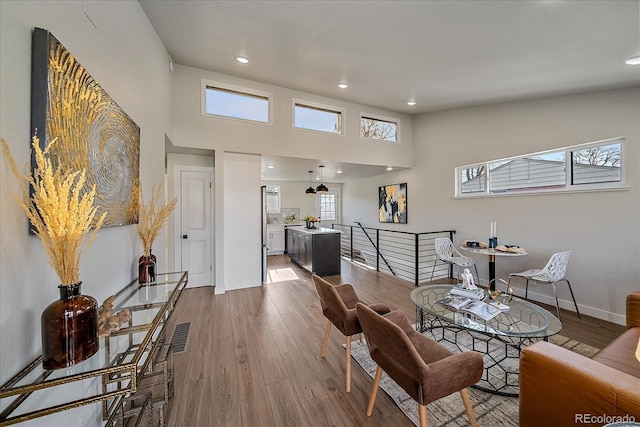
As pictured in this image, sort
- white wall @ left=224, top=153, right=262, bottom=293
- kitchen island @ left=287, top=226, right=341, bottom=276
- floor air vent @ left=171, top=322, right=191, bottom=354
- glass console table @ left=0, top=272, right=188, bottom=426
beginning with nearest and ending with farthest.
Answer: glass console table @ left=0, top=272, right=188, bottom=426
floor air vent @ left=171, top=322, right=191, bottom=354
white wall @ left=224, top=153, right=262, bottom=293
kitchen island @ left=287, top=226, right=341, bottom=276

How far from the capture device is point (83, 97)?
1.21m

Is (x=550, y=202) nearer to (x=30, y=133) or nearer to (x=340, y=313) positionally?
(x=340, y=313)

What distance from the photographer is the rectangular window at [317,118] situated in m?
4.35

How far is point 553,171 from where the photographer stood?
3504mm

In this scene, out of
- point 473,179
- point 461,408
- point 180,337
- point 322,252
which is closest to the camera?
point 461,408

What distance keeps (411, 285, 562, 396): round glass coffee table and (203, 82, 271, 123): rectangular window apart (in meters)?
3.68

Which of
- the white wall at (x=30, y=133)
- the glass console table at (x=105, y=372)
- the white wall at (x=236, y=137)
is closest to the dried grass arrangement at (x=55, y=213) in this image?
the white wall at (x=30, y=133)

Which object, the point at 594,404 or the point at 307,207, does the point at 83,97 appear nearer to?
the point at 594,404

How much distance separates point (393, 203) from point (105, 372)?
6154 mm

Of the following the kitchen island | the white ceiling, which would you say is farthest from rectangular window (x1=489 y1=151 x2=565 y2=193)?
the kitchen island

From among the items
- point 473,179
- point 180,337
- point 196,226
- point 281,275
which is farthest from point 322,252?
point 473,179

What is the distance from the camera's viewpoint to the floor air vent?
2.41m

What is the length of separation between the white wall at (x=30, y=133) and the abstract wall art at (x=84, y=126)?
0.04m

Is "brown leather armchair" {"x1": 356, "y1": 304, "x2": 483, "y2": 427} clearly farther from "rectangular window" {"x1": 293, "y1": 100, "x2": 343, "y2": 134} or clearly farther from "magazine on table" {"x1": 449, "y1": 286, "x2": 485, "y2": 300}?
"rectangular window" {"x1": 293, "y1": 100, "x2": 343, "y2": 134}
